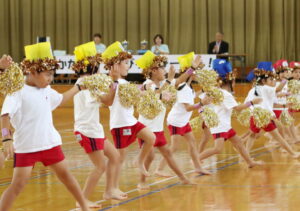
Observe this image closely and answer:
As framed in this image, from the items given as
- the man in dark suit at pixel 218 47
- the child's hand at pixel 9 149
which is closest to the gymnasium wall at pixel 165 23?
the man in dark suit at pixel 218 47

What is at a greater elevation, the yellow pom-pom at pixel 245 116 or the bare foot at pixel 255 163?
the yellow pom-pom at pixel 245 116

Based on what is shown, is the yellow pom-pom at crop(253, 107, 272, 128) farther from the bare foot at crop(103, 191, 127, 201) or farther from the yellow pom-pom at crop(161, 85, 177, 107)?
the bare foot at crop(103, 191, 127, 201)

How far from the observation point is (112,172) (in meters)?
6.74

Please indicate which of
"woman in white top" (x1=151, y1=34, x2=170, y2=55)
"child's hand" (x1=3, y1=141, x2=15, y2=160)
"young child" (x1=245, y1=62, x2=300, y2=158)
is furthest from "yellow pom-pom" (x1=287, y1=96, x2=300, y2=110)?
"child's hand" (x1=3, y1=141, x2=15, y2=160)

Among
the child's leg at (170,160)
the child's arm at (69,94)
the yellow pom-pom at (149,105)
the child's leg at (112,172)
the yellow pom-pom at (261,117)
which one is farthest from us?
the yellow pom-pom at (261,117)

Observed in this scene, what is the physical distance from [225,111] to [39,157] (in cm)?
399

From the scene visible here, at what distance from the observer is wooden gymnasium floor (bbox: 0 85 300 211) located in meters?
6.41

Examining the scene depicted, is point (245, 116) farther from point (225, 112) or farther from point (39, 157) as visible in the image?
point (39, 157)

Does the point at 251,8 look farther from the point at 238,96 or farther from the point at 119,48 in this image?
the point at 119,48

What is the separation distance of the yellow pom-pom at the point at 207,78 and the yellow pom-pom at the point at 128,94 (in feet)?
5.52

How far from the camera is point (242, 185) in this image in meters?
7.59

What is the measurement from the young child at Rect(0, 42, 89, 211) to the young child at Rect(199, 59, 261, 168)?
11.6ft

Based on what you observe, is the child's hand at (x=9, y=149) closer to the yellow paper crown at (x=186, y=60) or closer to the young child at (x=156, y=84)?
the young child at (x=156, y=84)

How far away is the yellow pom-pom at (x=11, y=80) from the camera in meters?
5.12
